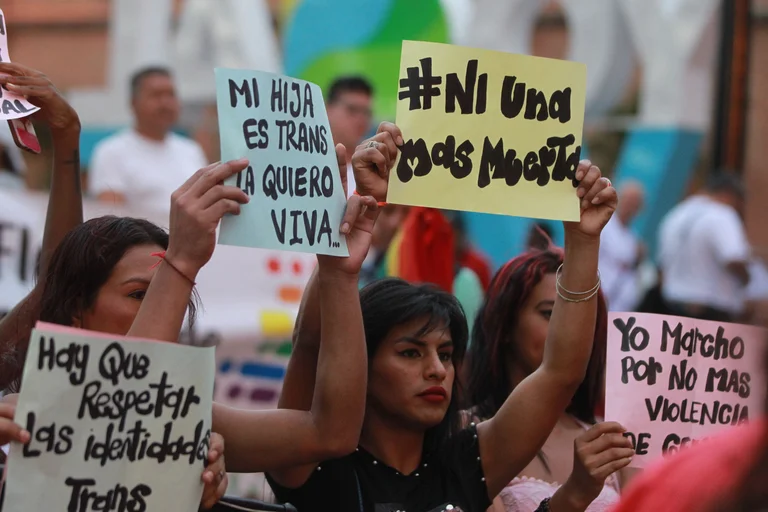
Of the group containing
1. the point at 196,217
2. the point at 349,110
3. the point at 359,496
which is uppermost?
the point at 349,110

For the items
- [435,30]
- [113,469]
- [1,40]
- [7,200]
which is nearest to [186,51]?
[435,30]

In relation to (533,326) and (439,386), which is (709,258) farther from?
(439,386)

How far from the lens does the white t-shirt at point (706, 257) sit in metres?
9.44

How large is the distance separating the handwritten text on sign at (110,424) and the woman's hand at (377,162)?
1.86ft

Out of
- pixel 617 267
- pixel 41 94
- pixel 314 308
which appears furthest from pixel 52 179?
pixel 617 267

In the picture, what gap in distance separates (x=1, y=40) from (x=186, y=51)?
44.1ft

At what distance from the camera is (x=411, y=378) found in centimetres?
307

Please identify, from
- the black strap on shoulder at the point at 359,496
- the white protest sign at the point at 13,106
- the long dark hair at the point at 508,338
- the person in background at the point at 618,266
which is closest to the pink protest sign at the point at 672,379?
the long dark hair at the point at 508,338

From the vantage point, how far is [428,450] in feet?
10.3

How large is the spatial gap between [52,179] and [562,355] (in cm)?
136

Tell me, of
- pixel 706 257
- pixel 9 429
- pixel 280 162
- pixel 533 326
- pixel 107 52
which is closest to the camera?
pixel 9 429

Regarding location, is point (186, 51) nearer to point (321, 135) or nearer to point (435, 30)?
point (435, 30)

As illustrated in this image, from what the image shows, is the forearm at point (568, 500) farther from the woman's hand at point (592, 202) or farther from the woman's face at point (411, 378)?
the woman's hand at point (592, 202)

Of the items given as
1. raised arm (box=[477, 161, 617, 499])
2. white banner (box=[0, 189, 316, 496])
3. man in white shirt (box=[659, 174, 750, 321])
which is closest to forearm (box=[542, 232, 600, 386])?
raised arm (box=[477, 161, 617, 499])
